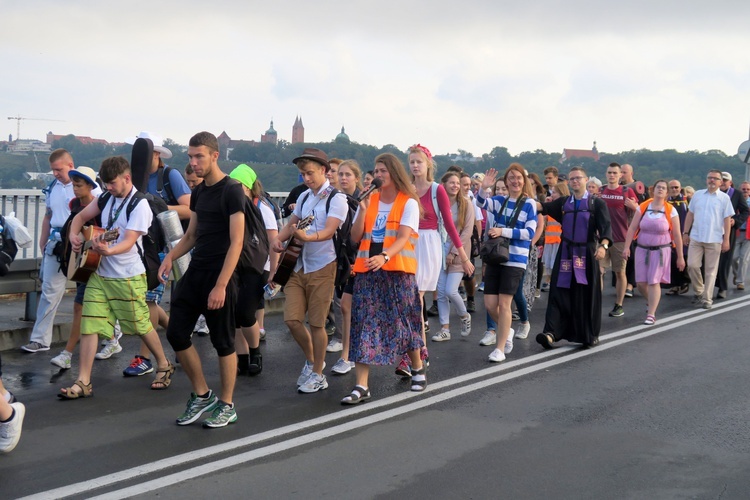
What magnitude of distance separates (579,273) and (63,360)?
5.20 meters

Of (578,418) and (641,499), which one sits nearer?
(641,499)

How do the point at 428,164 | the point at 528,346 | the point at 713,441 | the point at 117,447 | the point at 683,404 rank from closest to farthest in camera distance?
the point at 117,447, the point at 713,441, the point at 683,404, the point at 428,164, the point at 528,346

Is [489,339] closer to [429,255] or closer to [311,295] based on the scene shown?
[429,255]

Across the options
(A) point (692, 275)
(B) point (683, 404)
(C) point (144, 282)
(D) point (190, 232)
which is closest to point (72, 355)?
(C) point (144, 282)

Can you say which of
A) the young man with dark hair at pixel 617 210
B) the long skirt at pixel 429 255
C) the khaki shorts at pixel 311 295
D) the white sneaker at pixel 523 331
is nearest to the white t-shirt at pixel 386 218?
the khaki shorts at pixel 311 295

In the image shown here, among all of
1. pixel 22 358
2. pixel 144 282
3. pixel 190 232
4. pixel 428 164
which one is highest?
pixel 428 164

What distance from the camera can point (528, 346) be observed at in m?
9.60

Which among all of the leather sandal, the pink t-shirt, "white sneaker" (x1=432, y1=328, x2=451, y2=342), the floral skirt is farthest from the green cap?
"white sneaker" (x1=432, y1=328, x2=451, y2=342)

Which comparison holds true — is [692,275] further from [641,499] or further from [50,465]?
[50,465]

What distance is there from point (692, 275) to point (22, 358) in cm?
964

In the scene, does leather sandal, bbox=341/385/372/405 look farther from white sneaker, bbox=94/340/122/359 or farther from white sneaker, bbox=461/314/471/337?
white sneaker, bbox=461/314/471/337

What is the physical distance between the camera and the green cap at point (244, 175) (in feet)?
25.2

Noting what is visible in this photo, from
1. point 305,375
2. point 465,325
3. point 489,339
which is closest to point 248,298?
point 305,375

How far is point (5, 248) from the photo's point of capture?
230 inches
